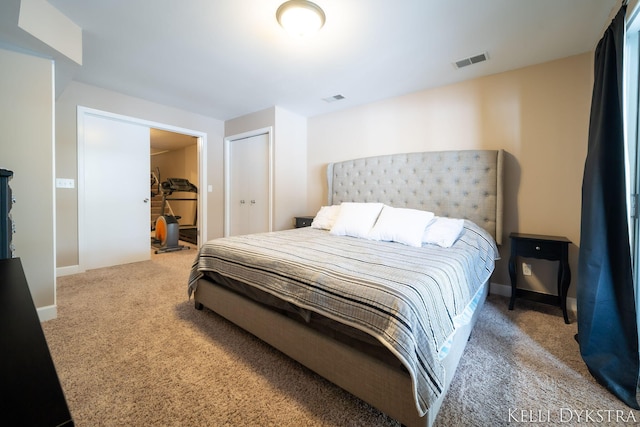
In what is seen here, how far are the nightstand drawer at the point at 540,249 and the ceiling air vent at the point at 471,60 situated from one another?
1.78 m

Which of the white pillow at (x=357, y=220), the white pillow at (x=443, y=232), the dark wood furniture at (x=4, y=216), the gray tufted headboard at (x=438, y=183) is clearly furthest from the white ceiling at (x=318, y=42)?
the white pillow at (x=443, y=232)

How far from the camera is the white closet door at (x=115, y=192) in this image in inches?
138

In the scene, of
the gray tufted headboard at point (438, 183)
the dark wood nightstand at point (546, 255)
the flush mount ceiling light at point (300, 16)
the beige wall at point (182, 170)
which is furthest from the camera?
the beige wall at point (182, 170)

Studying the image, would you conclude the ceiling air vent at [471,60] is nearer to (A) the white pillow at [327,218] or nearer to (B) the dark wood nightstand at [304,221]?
(A) the white pillow at [327,218]

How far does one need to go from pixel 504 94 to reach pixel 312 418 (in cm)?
332

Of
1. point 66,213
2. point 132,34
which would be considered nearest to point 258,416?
point 132,34

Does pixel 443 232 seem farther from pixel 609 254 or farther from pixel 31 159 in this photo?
pixel 31 159

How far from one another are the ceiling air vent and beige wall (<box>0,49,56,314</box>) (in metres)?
3.60

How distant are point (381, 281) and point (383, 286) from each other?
2.0 inches

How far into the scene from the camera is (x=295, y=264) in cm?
155

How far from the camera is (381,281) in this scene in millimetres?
1248

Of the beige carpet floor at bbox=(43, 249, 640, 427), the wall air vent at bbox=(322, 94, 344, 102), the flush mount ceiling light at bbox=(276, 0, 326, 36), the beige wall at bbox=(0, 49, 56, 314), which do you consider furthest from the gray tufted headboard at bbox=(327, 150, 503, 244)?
the beige wall at bbox=(0, 49, 56, 314)

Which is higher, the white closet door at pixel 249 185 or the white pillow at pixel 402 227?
the white closet door at pixel 249 185

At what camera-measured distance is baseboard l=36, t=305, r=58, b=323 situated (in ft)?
6.81
